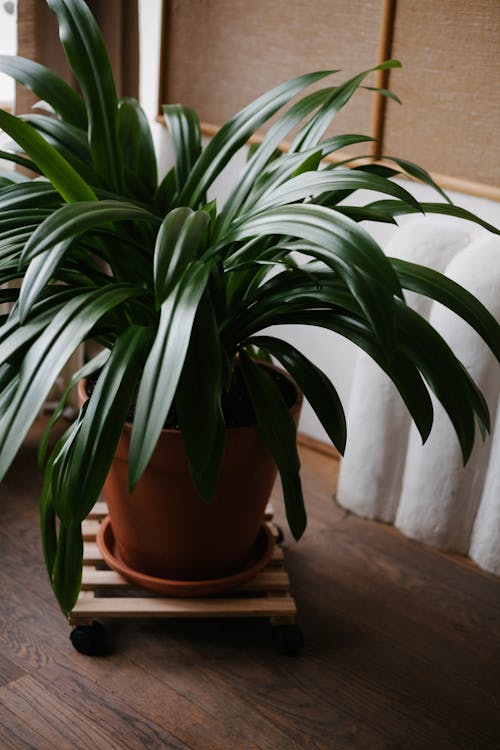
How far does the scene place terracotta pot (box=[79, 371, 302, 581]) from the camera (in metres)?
1.55

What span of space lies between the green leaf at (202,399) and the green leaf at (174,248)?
3.7 inches

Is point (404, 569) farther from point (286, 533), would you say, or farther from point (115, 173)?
point (115, 173)

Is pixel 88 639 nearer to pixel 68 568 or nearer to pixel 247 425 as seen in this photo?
pixel 68 568

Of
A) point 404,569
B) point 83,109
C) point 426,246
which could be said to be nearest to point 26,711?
point 404,569

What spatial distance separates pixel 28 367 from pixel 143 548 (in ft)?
1.87

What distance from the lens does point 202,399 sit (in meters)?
1.29

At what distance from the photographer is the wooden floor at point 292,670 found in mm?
1504

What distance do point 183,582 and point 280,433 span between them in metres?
0.40

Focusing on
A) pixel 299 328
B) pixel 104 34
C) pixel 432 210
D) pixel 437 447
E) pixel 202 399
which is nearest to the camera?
pixel 202 399

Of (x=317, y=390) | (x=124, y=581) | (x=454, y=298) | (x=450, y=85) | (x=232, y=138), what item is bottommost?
(x=124, y=581)

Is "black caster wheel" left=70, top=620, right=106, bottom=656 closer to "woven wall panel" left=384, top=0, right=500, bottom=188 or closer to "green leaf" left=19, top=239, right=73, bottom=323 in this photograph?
"green leaf" left=19, top=239, right=73, bottom=323

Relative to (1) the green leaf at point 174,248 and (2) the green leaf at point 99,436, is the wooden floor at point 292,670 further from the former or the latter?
(1) the green leaf at point 174,248

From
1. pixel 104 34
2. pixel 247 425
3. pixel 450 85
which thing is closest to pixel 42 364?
pixel 247 425

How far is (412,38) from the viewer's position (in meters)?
1.99
